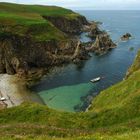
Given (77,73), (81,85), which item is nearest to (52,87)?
(81,85)

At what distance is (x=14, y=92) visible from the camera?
94000 millimetres

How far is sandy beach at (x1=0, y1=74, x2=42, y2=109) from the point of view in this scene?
86188 mm

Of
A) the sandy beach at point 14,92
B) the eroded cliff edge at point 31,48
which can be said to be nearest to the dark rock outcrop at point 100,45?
the eroded cliff edge at point 31,48

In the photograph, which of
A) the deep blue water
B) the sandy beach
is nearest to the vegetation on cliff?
the sandy beach

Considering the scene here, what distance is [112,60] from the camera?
137 meters

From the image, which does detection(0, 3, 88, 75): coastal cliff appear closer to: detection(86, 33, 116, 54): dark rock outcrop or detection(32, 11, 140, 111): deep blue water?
detection(32, 11, 140, 111): deep blue water

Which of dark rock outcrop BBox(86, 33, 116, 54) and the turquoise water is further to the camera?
dark rock outcrop BBox(86, 33, 116, 54)

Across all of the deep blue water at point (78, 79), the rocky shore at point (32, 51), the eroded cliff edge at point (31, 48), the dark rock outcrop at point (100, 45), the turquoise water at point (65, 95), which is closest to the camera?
the turquoise water at point (65, 95)

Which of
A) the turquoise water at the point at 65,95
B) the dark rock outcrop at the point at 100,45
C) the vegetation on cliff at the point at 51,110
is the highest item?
the vegetation on cliff at the point at 51,110

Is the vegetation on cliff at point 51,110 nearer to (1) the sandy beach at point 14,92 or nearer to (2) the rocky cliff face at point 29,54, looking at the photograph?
(2) the rocky cliff face at point 29,54

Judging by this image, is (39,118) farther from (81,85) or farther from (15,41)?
(15,41)

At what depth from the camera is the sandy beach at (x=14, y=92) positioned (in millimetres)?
86188

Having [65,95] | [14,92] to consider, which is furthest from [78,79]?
[14,92]

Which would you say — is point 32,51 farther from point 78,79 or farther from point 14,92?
point 14,92
